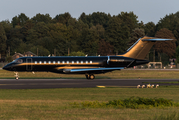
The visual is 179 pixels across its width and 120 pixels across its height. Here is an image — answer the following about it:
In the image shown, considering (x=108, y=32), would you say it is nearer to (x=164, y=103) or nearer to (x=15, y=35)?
(x=15, y=35)

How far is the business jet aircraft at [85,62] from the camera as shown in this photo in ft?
158

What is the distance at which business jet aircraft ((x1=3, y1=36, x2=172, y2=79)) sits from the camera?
158 feet

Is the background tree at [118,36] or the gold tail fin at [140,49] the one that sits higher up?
the background tree at [118,36]

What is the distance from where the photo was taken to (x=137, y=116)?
49.1 feet

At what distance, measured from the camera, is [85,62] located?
48438 mm

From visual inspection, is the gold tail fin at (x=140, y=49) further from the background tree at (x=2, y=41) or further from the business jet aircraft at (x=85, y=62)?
the background tree at (x=2, y=41)

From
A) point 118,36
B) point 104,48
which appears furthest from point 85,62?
point 118,36

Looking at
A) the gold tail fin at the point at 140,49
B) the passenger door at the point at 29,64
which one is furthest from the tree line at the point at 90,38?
the passenger door at the point at 29,64

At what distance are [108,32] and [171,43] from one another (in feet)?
109

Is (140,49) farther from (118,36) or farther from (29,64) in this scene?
(118,36)

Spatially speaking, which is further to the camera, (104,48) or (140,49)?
(104,48)

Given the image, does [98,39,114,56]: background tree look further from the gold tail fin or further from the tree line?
the gold tail fin

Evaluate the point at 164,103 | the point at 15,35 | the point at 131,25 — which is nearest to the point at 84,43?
Result: the point at 131,25

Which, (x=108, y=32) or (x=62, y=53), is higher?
(x=108, y=32)
